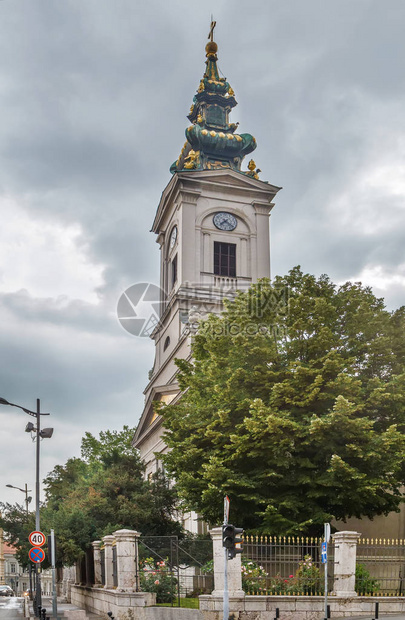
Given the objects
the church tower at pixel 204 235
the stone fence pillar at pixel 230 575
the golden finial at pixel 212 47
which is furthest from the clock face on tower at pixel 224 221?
the stone fence pillar at pixel 230 575

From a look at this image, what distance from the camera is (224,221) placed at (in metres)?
57.2

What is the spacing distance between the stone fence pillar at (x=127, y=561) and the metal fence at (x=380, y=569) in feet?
21.5

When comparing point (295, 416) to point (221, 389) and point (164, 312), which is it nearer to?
point (221, 389)

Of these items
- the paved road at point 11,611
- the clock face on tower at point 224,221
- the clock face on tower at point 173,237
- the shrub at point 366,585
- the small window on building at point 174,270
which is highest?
the clock face on tower at point 224,221

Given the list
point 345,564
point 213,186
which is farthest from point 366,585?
point 213,186

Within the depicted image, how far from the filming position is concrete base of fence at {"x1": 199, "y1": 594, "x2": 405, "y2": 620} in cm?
2012

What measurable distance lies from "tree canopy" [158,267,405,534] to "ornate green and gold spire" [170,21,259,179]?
3206 cm

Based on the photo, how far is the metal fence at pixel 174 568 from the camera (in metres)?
22.8

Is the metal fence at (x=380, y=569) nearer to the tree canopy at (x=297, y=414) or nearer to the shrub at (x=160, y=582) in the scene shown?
the tree canopy at (x=297, y=414)

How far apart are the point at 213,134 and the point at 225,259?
37.5 ft

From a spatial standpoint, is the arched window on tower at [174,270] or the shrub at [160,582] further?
the arched window on tower at [174,270]

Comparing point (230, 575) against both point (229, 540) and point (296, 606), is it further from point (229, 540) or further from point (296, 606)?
point (229, 540)

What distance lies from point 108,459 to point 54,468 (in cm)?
3490

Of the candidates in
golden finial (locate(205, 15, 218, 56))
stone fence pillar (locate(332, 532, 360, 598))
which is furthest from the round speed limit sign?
golden finial (locate(205, 15, 218, 56))
